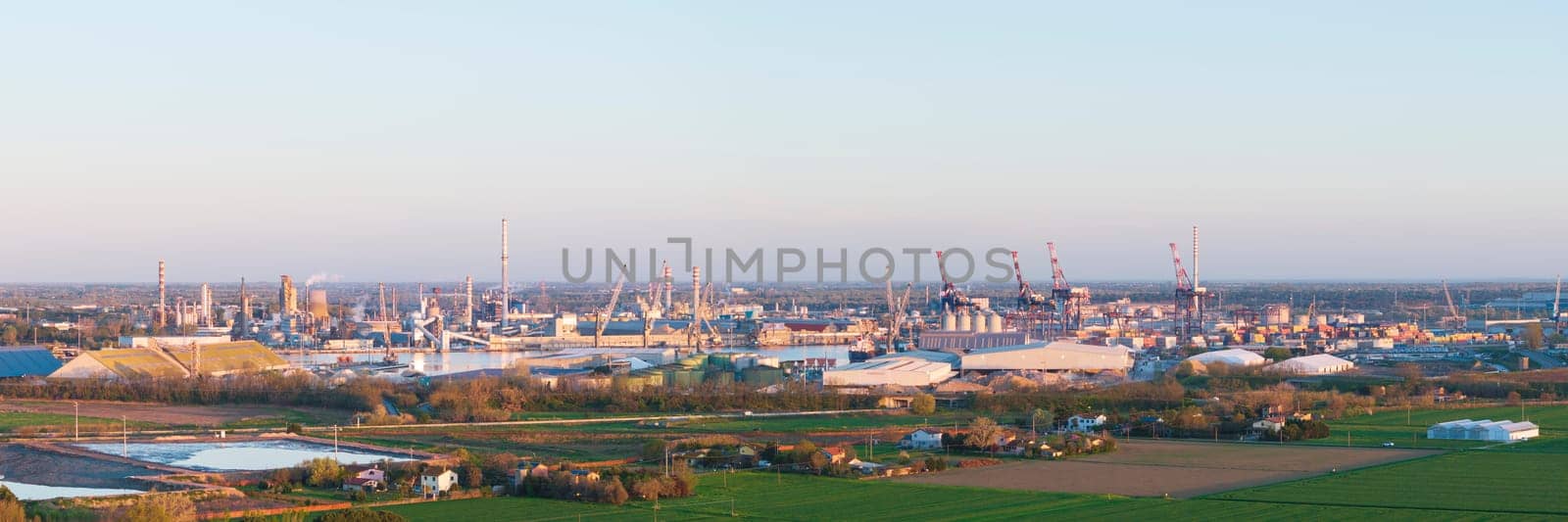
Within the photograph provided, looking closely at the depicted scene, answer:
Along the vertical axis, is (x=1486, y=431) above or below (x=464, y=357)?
above

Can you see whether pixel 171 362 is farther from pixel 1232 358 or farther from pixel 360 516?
pixel 360 516

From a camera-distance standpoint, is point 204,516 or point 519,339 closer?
point 204,516

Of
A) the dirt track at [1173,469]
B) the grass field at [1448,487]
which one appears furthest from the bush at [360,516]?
the grass field at [1448,487]

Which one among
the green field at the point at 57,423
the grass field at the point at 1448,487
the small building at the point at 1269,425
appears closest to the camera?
the grass field at the point at 1448,487

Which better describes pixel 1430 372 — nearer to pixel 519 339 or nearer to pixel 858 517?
pixel 858 517

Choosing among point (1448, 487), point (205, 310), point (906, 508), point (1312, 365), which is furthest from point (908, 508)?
point (205, 310)

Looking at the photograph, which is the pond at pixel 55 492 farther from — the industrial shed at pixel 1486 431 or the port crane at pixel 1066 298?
the port crane at pixel 1066 298

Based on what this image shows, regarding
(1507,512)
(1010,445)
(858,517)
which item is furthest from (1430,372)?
(858,517)
